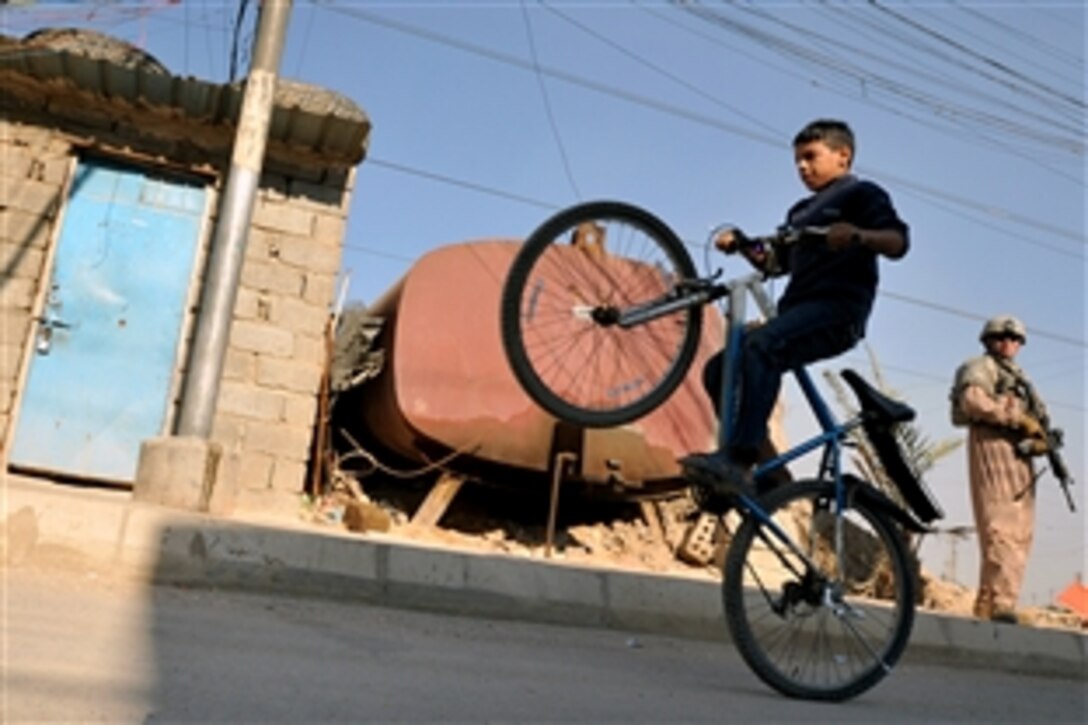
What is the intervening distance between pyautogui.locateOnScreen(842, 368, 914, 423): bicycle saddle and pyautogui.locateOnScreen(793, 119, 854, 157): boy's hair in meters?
0.82

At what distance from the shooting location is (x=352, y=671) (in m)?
2.25

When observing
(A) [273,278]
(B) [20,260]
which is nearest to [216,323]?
(A) [273,278]

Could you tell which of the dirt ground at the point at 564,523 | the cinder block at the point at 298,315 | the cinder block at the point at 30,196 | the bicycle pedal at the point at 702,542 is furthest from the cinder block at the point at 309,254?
the bicycle pedal at the point at 702,542

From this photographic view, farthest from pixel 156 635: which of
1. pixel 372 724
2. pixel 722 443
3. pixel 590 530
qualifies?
pixel 590 530

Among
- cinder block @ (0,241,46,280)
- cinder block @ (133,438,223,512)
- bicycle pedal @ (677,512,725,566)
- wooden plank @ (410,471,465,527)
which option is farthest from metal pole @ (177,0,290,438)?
bicycle pedal @ (677,512,725,566)

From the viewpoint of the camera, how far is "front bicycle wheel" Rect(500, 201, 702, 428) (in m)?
3.32

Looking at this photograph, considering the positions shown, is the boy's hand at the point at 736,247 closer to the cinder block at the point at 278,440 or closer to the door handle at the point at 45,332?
the cinder block at the point at 278,440

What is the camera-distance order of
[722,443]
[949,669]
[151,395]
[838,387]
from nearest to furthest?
[722,443]
[949,669]
[151,395]
[838,387]

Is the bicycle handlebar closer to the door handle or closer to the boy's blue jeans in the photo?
the boy's blue jeans

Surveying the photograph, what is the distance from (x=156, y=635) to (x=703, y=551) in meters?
5.96

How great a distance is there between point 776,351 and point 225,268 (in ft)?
11.3

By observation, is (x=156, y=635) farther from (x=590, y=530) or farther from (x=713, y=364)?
(x=590, y=530)

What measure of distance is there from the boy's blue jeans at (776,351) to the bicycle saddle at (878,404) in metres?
0.16

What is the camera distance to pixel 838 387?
8.38 meters
